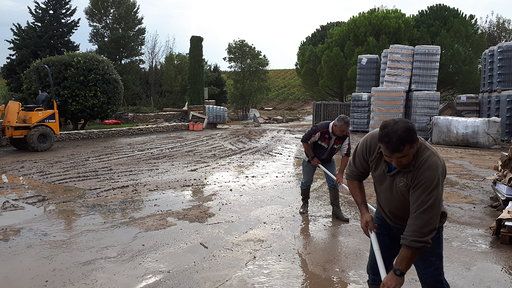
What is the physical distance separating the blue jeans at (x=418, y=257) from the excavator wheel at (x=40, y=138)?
11.1 meters

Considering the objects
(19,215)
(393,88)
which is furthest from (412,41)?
(19,215)

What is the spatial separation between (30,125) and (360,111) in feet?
36.1

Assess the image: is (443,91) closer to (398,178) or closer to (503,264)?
(503,264)

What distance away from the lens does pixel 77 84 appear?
15539 millimetres

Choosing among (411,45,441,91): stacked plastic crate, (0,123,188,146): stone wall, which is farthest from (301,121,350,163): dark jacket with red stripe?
(0,123,188,146): stone wall

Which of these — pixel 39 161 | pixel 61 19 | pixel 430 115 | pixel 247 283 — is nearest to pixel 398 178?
pixel 247 283

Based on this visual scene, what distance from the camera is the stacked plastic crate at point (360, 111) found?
645 inches

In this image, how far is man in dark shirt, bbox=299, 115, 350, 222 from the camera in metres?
5.60

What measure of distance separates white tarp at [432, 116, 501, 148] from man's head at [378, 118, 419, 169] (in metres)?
11.8

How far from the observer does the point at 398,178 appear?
253 cm

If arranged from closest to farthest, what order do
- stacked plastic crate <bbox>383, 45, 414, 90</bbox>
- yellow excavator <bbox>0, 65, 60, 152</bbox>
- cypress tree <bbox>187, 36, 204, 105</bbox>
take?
yellow excavator <bbox>0, 65, 60, 152</bbox>
stacked plastic crate <bbox>383, 45, 414, 90</bbox>
cypress tree <bbox>187, 36, 204, 105</bbox>

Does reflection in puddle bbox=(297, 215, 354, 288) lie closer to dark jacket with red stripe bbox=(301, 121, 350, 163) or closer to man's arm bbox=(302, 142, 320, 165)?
man's arm bbox=(302, 142, 320, 165)

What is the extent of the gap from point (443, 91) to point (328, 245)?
2021 centimetres

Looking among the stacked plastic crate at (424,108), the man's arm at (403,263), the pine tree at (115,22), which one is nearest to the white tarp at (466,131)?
the stacked plastic crate at (424,108)
